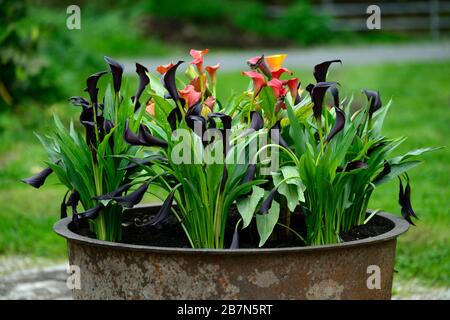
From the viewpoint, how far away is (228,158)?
2773 mm

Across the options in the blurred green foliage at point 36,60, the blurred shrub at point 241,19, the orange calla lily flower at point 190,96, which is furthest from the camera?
the blurred shrub at point 241,19

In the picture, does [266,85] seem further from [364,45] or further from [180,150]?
[364,45]

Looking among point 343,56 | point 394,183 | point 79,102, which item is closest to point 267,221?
point 79,102

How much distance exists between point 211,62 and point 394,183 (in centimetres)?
673

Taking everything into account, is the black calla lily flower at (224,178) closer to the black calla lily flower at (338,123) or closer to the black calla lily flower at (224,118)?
the black calla lily flower at (224,118)

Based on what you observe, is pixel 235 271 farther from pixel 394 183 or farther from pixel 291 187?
pixel 394 183

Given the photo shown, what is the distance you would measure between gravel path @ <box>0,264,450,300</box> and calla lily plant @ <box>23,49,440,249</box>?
1.38m

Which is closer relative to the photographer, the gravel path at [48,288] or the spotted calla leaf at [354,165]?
the spotted calla leaf at [354,165]

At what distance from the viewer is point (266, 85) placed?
299cm

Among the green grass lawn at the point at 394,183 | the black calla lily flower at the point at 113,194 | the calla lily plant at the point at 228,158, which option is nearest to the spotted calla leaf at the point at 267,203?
the calla lily plant at the point at 228,158

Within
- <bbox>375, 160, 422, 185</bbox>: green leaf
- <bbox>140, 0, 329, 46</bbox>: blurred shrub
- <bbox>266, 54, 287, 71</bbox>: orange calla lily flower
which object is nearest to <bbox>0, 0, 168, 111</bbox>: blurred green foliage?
<bbox>140, 0, 329, 46</bbox>: blurred shrub

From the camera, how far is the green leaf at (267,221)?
2.78m

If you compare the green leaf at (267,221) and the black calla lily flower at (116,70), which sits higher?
the black calla lily flower at (116,70)

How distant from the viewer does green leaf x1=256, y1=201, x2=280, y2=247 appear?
2775mm
